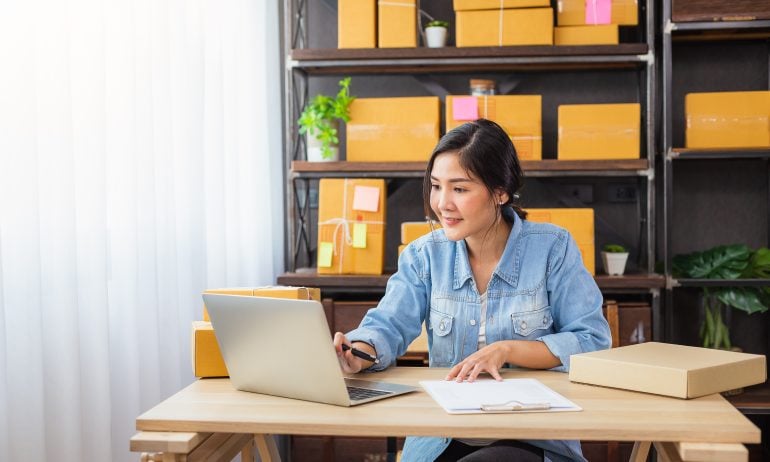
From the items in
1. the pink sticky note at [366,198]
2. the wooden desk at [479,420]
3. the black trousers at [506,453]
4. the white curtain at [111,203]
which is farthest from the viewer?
the pink sticky note at [366,198]

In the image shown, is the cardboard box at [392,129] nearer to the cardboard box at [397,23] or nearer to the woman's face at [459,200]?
the cardboard box at [397,23]

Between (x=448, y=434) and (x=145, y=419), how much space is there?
51cm

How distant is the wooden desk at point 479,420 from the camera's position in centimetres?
136

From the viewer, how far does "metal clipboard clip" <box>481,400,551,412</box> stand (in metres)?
1.46

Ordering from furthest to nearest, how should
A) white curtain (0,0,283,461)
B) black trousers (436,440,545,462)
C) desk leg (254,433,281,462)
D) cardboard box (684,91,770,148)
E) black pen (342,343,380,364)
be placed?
cardboard box (684,91,770,148), white curtain (0,0,283,461), desk leg (254,433,281,462), black pen (342,343,380,364), black trousers (436,440,545,462)

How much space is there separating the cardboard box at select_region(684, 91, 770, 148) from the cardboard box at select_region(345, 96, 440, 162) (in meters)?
0.96

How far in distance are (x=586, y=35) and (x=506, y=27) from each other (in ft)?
1.00

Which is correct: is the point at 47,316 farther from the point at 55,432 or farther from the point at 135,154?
the point at 135,154

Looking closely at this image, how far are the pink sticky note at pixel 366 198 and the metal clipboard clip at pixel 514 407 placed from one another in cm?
192

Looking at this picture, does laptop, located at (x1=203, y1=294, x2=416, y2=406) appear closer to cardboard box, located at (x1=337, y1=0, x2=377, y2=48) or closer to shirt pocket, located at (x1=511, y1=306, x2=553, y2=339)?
shirt pocket, located at (x1=511, y1=306, x2=553, y2=339)

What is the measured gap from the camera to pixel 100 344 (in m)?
2.47

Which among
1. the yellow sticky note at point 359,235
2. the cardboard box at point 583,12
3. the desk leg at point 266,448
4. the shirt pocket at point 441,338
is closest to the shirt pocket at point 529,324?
the shirt pocket at point 441,338

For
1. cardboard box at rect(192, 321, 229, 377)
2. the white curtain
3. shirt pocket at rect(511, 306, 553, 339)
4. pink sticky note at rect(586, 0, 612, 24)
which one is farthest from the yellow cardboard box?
cardboard box at rect(192, 321, 229, 377)

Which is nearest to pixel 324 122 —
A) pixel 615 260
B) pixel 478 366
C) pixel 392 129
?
pixel 392 129
